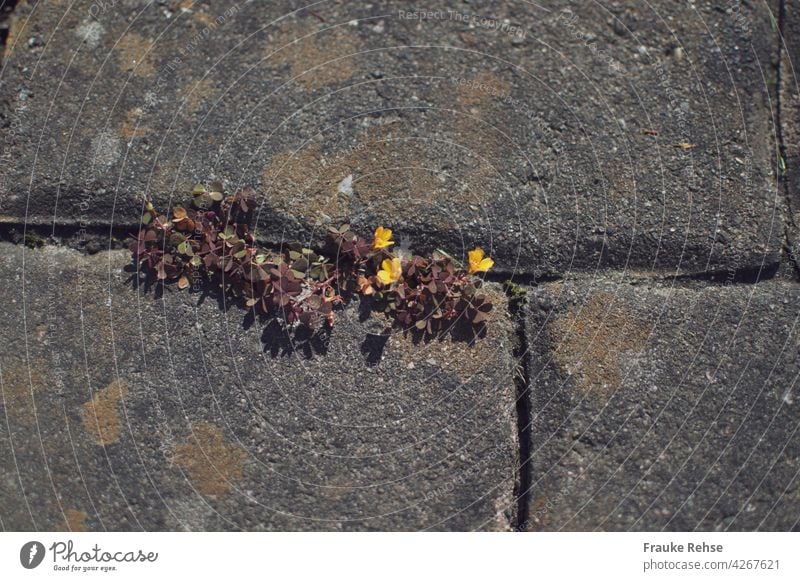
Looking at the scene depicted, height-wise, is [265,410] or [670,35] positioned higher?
[670,35]

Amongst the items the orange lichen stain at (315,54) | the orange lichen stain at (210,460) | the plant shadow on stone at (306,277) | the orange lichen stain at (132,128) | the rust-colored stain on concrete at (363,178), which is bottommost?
the orange lichen stain at (210,460)

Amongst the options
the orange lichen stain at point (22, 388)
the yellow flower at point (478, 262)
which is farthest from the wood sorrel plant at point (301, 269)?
the orange lichen stain at point (22, 388)

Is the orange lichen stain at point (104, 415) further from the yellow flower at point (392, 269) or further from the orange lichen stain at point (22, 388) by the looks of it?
Result: the yellow flower at point (392, 269)

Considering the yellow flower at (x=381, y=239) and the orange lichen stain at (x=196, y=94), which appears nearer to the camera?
the yellow flower at (x=381, y=239)

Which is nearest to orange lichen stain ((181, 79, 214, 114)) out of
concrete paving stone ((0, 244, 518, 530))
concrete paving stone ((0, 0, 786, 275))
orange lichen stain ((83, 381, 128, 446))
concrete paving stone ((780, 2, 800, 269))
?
concrete paving stone ((0, 0, 786, 275))

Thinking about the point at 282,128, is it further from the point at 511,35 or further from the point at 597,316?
the point at 597,316
